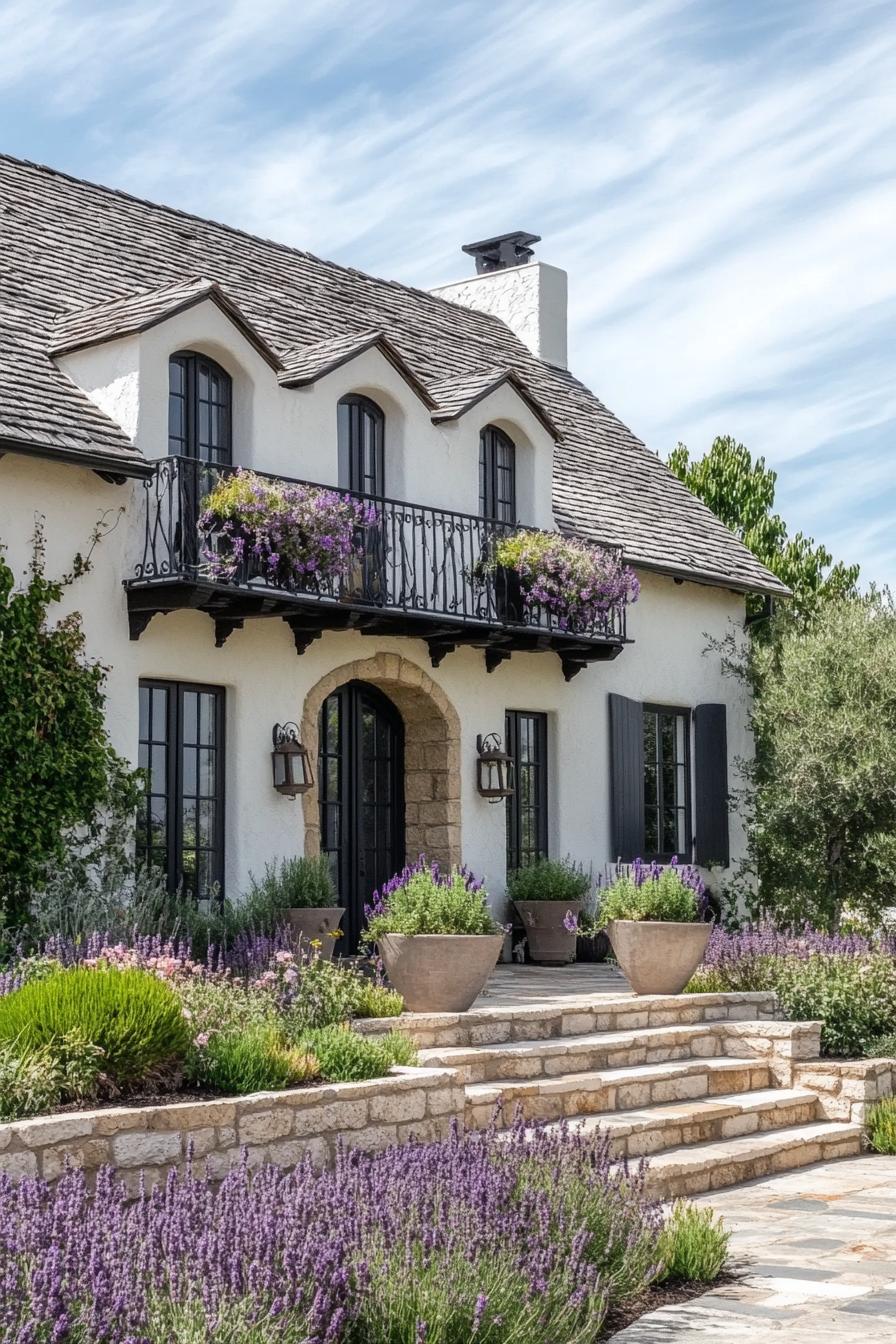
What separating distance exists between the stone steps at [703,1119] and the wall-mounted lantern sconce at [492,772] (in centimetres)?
423

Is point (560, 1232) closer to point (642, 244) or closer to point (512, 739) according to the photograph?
point (642, 244)

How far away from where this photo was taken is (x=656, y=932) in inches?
451

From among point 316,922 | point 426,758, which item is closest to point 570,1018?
point 316,922

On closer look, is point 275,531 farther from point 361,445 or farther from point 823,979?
point 823,979

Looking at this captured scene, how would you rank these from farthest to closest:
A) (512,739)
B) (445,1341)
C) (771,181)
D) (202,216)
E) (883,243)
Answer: (202,216) < (512,739) < (883,243) < (771,181) < (445,1341)

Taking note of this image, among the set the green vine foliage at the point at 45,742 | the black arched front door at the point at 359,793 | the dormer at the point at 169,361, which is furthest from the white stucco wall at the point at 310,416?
the black arched front door at the point at 359,793

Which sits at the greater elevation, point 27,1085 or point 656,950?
point 656,950

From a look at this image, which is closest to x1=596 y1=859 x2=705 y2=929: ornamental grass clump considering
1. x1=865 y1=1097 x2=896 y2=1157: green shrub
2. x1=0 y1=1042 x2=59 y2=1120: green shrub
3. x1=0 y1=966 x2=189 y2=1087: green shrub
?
x1=865 y1=1097 x2=896 y2=1157: green shrub

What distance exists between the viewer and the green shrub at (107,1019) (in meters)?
6.90

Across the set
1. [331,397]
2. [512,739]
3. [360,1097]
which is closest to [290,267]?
[331,397]

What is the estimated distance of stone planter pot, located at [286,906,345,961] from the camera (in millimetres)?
11508

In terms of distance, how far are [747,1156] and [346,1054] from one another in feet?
9.23

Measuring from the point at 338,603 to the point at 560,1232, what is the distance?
7.10 m

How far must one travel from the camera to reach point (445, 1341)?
489 centimetres
